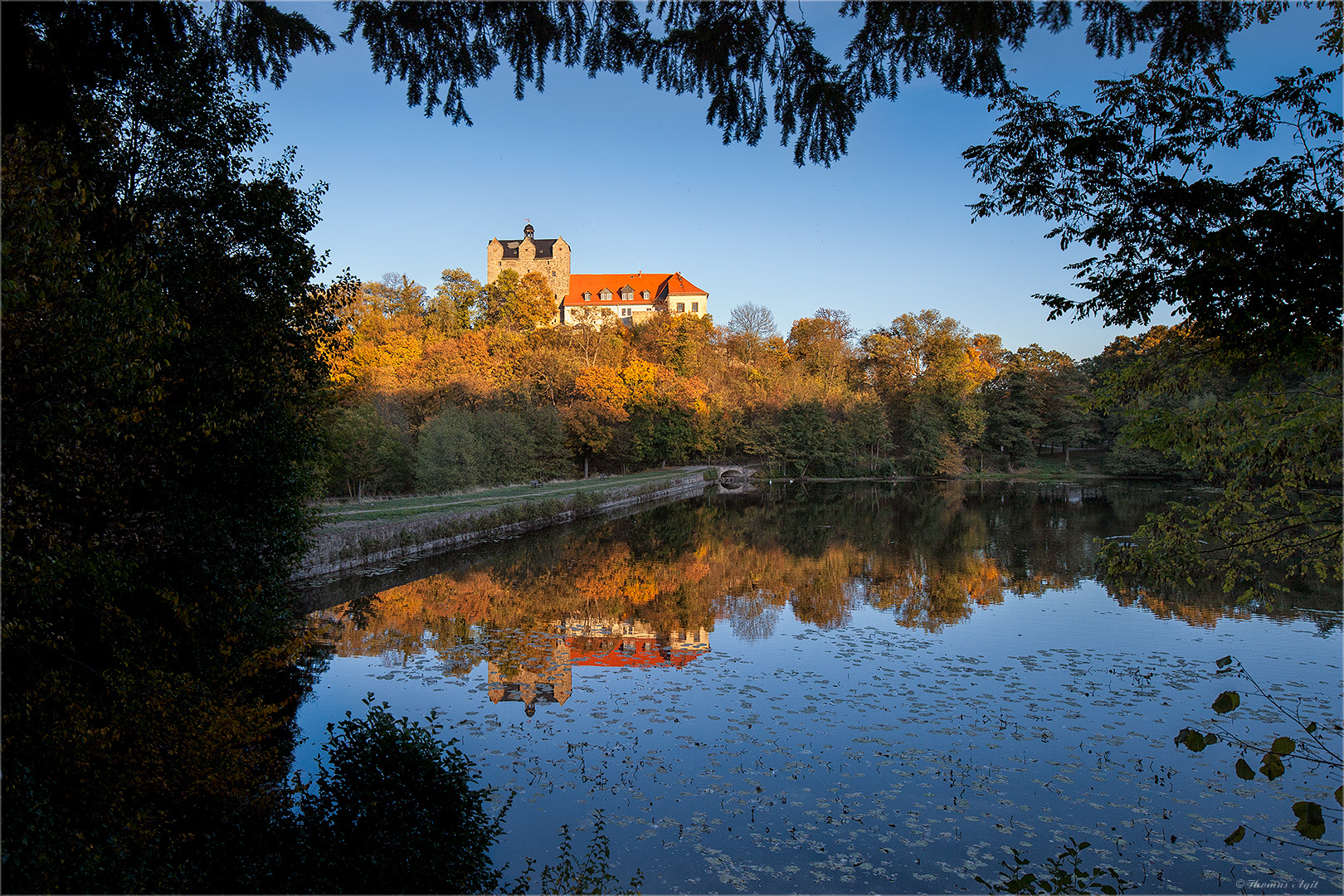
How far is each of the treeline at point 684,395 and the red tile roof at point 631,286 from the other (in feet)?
69.4

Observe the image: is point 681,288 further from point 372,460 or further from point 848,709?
point 848,709

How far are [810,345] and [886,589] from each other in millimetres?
50385

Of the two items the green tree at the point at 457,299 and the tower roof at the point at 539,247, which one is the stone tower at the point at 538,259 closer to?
the tower roof at the point at 539,247

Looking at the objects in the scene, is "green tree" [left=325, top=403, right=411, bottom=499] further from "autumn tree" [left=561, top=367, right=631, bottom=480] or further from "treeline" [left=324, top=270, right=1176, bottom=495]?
"autumn tree" [left=561, top=367, right=631, bottom=480]

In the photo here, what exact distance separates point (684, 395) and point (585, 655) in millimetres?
36938

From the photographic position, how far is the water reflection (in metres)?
11.3

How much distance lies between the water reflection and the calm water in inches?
3.9

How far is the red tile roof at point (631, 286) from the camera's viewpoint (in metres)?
84.1

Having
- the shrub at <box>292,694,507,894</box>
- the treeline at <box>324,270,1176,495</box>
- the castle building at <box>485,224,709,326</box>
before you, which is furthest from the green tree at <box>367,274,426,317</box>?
the shrub at <box>292,694,507,894</box>

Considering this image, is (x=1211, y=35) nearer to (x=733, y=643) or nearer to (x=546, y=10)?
(x=546, y=10)

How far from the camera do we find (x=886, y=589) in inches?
610

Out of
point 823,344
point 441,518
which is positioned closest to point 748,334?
point 823,344

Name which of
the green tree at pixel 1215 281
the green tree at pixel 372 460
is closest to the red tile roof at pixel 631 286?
the green tree at pixel 372 460

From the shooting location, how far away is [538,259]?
83.5 metres
